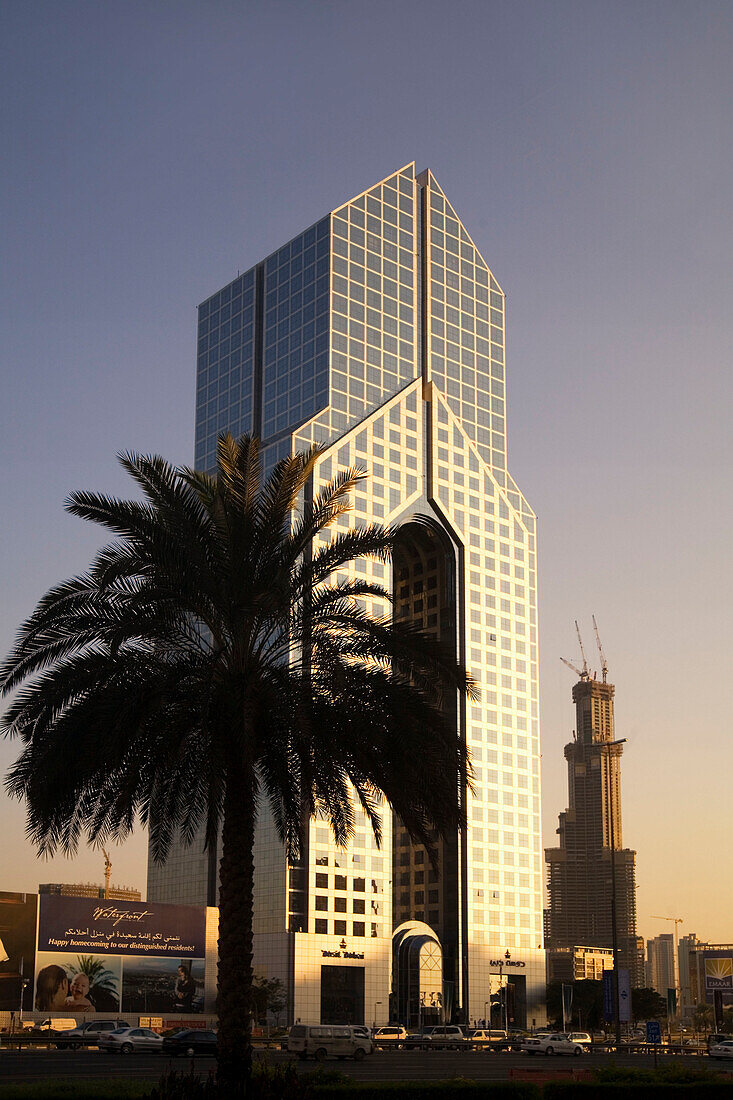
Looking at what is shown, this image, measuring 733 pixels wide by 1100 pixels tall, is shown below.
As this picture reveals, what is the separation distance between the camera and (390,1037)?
294 ft

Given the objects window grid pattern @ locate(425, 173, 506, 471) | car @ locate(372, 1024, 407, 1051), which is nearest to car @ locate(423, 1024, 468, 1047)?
car @ locate(372, 1024, 407, 1051)

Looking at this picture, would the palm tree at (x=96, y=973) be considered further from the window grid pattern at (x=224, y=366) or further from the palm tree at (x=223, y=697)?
the palm tree at (x=223, y=697)

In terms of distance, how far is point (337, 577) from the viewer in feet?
405

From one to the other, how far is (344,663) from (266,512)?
4.59m

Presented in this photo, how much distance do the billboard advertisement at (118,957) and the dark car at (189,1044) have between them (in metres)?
30.0

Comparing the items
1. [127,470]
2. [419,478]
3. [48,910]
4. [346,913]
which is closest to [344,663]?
[127,470]

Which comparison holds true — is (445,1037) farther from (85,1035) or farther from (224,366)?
(224,366)

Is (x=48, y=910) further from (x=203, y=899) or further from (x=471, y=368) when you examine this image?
(x=471, y=368)

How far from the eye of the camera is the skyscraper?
13162 cm

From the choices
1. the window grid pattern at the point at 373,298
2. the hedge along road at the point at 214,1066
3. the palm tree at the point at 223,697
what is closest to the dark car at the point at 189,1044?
the hedge along road at the point at 214,1066

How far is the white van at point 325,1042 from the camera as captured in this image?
6694 cm

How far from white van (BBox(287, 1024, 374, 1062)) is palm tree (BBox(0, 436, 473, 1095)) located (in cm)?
3792

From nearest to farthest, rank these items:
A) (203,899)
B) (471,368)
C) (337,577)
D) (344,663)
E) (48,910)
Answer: (344,663), (48,910), (337,577), (203,899), (471,368)

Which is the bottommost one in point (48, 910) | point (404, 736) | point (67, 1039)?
point (67, 1039)
